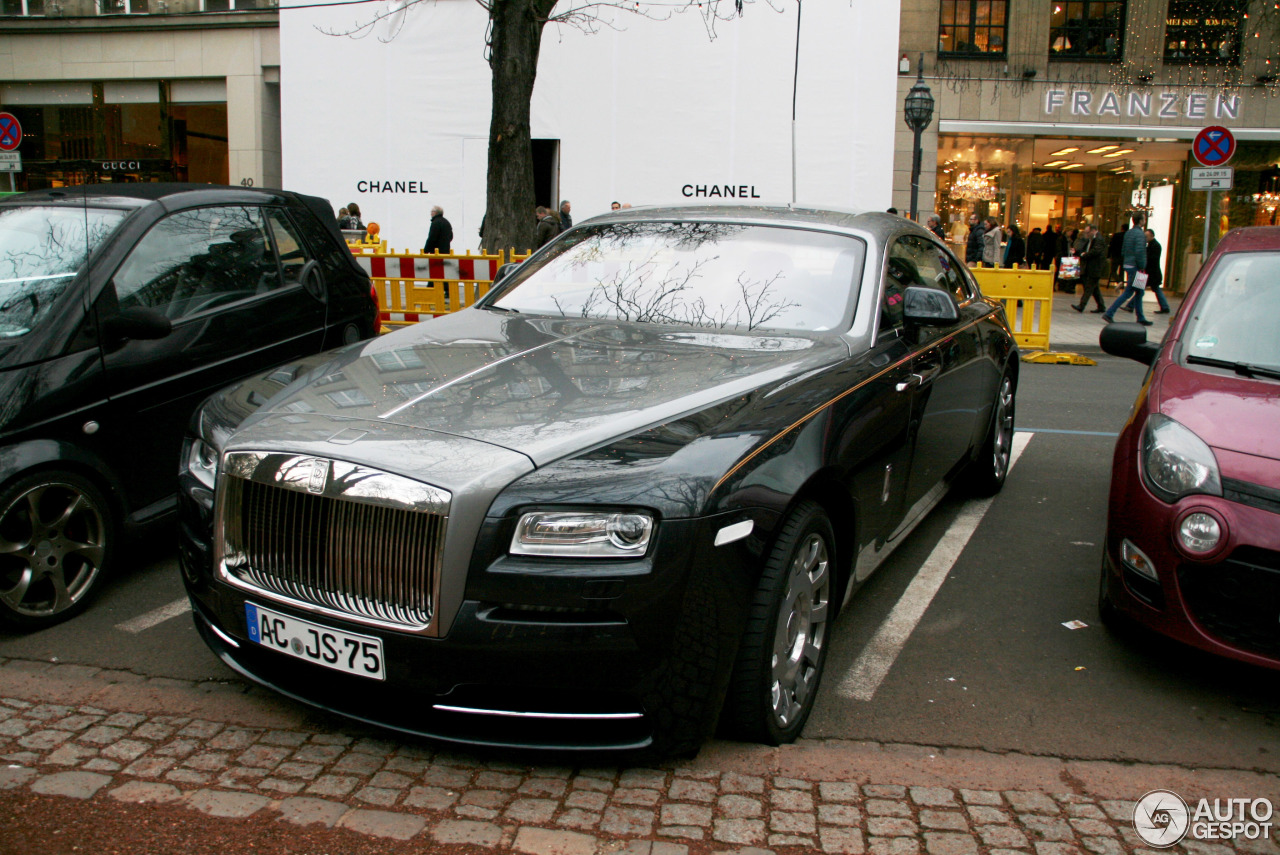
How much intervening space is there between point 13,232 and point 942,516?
489 centimetres

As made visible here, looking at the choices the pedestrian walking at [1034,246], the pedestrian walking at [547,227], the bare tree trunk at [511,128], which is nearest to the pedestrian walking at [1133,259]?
the pedestrian walking at [1034,246]

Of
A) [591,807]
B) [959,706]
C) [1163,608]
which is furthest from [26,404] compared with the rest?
[1163,608]

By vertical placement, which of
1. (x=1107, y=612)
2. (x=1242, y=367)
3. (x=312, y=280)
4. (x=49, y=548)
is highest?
(x=312, y=280)

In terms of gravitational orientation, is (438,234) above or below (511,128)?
below

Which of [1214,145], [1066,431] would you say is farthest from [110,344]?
[1214,145]

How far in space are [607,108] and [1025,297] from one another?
10464mm

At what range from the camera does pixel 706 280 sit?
4219 millimetres

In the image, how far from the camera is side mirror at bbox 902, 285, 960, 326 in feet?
13.5

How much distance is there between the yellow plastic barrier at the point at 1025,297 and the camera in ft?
45.6

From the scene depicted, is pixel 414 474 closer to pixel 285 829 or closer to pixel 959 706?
pixel 285 829

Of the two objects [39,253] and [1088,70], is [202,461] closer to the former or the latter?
[39,253]

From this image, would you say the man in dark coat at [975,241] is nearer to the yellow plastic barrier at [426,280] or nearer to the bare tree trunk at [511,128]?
the bare tree trunk at [511,128]

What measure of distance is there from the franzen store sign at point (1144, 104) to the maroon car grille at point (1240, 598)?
21142 mm

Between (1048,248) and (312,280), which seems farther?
(1048,248)
